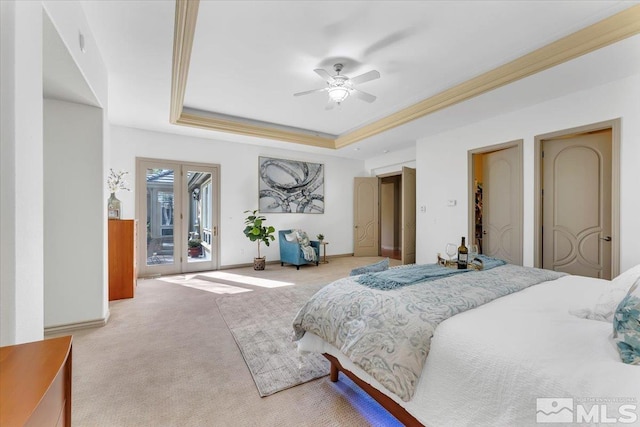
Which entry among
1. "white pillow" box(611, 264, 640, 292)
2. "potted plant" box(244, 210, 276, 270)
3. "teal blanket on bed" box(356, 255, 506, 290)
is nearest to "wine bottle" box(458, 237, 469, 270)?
"teal blanket on bed" box(356, 255, 506, 290)

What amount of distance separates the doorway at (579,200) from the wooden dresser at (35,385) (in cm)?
452

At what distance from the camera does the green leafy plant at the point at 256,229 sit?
545 cm

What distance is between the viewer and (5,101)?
105cm

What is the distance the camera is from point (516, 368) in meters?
0.97

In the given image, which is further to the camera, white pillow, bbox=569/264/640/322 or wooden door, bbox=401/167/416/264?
wooden door, bbox=401/167/416/264

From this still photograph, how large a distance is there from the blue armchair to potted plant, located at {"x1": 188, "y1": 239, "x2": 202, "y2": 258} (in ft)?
5.35

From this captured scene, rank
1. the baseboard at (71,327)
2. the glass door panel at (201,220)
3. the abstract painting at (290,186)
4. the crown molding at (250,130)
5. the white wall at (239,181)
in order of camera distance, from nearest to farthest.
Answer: the baseboard at (71,327) → the crown molding at (250,130) → the white wall at (239,181) → the glass door panel at (201,220) → the abstract painting at (290,186)

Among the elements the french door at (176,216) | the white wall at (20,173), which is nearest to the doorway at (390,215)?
the french door at (176,216)

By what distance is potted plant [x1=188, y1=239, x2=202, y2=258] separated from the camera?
5.40 m

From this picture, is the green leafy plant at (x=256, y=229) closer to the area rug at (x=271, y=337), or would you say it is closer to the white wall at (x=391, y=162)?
the area rug at (x=271, y=337)

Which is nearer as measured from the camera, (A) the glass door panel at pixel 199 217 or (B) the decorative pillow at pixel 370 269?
(B) the decorative pillow at pixel 370 269

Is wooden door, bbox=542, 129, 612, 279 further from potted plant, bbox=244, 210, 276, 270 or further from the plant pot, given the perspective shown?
the plant pot

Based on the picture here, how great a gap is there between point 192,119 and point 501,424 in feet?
16.4

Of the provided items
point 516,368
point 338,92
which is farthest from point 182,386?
point 338,92
